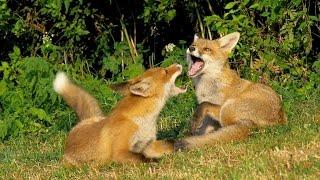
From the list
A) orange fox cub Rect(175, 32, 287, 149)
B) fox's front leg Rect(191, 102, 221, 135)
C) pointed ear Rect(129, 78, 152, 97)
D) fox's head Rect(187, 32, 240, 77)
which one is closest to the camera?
pointed ear Rect(129, 78, 152, 97)

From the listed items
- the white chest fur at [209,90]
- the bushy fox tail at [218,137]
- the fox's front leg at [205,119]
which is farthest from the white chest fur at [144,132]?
the white chest fur at [209,90]

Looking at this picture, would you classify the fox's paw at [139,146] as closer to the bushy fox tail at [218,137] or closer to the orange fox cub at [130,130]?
the orange fox cub at [130,130]

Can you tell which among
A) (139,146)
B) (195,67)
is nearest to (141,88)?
(139,146)

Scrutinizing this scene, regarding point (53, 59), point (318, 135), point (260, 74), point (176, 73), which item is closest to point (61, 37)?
point (53, 59)

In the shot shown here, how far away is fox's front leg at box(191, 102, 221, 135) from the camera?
29.6 ft

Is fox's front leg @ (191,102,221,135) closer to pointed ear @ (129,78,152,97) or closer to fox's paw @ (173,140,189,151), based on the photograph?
fox's paw @ (173,140,189,151)

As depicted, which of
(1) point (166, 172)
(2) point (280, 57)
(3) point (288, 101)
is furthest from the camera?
(2) point (280, 57)

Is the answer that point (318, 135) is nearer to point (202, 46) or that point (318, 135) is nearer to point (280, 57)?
point (202, 46)

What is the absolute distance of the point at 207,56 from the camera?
9.64 m

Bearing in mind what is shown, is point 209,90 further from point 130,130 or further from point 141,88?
point 130,130

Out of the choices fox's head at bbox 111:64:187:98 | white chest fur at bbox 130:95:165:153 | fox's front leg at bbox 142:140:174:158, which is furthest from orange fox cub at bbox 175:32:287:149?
fox's head at bbox 111:64:187:98

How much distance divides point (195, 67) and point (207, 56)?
0.64 ft

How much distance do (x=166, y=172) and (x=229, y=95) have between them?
238 centimetres

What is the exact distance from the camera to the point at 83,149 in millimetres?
7840
